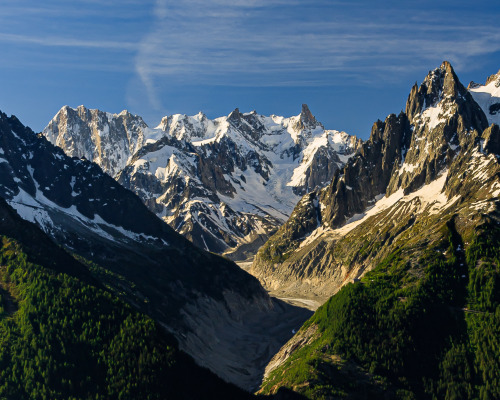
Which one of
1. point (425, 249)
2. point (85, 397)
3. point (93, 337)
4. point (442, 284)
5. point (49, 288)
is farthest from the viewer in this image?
point (425, 249)

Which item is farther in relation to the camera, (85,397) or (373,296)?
(373,296)

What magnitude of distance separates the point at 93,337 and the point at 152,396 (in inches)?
817

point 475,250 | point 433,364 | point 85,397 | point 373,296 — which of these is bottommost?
point 85,397

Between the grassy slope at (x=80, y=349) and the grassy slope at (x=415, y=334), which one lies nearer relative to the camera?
the grassy slope at (x=80, y=349)

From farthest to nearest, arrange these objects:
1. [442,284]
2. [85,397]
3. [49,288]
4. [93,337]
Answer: [442,284] < [49,288] < [93,337] < [85,397]

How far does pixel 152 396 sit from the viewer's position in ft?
423

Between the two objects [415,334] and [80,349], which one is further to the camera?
[415,334]

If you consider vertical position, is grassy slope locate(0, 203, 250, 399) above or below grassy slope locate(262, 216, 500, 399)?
below

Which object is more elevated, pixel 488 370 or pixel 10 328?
pixel 488 370

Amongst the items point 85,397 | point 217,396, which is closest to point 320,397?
point 217,396

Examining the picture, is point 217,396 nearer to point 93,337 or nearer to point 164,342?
point 164,342

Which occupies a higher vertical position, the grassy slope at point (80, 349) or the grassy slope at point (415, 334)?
the grassy slope at point (415, 334)

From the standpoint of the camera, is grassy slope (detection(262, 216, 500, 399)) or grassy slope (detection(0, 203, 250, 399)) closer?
grassy slope (detection(0, 203, 250, 399))

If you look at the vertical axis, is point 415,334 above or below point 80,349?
above
